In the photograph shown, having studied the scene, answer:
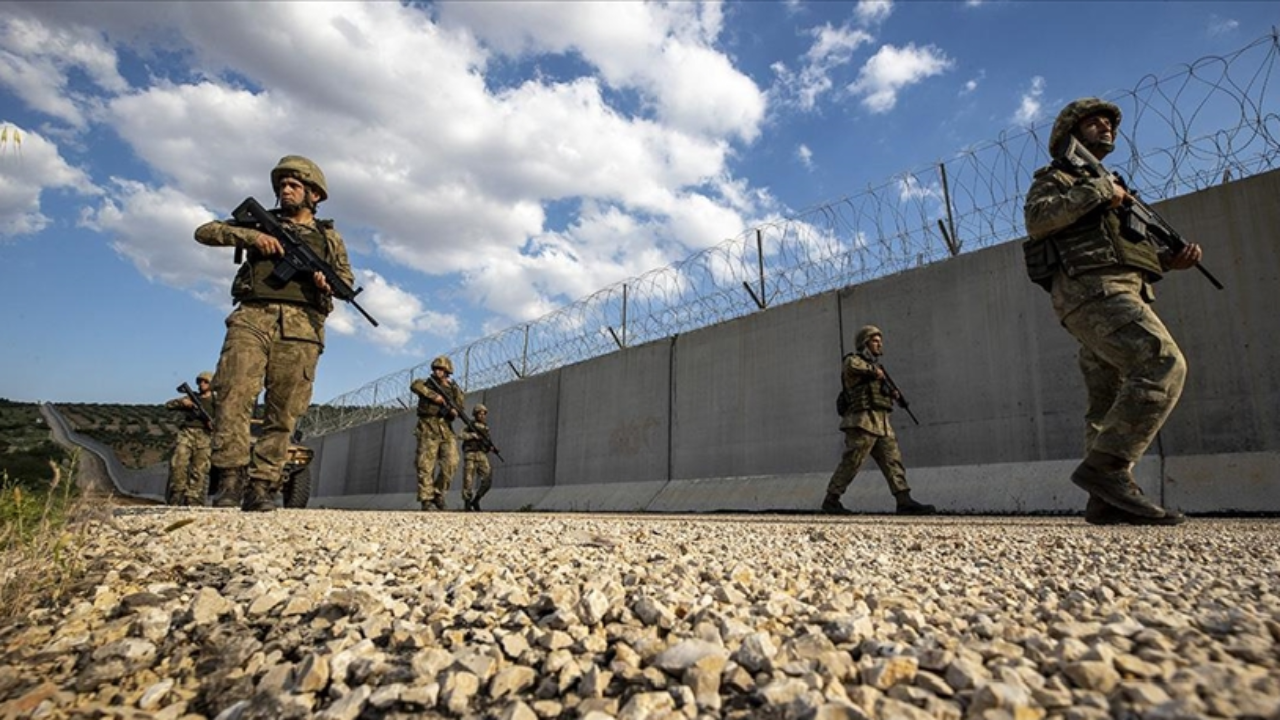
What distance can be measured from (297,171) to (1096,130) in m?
4.42

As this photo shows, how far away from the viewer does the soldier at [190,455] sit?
8.57 meters

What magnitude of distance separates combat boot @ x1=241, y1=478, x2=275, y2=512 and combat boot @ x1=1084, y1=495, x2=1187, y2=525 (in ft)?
13.5

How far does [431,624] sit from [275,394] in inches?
125

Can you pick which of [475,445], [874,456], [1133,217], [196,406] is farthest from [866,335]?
[196,406]

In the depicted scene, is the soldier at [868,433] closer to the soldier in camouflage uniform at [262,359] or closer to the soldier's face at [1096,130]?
the soldier's face at [1096,130]

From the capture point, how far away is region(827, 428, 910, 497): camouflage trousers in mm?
5008

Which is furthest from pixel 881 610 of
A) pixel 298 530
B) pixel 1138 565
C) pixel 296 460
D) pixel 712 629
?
pixel 296 460

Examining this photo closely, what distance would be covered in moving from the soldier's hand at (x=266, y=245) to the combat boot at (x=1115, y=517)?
434 cm

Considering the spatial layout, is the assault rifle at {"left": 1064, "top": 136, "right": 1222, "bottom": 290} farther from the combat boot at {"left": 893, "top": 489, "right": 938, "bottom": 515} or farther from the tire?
the tire

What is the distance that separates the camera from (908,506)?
4.92m

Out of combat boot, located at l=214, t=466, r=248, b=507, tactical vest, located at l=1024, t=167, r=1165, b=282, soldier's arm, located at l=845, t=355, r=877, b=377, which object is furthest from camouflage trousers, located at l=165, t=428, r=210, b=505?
tactical vest, located at l=1024, t=167, r=1165, b=282

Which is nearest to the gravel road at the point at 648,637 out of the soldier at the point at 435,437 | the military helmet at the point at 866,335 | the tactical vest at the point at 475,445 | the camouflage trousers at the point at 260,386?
the camouflage trousers at the point at 260,386

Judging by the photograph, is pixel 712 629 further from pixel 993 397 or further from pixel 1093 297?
pixel 993 397

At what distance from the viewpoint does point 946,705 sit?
760 millimetres
